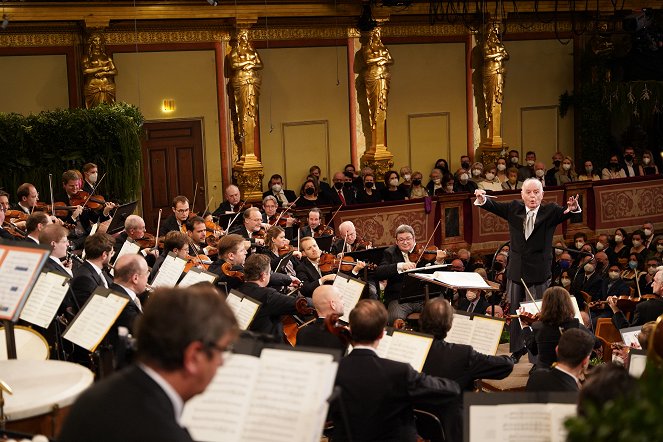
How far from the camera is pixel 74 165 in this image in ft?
34.8

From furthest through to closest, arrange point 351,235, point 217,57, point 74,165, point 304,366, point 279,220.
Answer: point 217,57 → point 279,220 → point 74,165 → point 351,235 → point 304,366

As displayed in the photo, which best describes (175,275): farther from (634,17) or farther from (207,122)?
(634,17)

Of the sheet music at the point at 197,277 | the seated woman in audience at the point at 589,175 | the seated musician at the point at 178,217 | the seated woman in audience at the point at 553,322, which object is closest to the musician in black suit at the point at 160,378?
the seated woman in audience at the point at 553,322

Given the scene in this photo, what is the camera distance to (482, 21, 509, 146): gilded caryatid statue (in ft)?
52.6

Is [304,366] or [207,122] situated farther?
[207,122]

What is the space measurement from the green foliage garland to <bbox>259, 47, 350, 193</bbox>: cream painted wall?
4141 mm

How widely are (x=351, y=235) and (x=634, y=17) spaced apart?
757 cm

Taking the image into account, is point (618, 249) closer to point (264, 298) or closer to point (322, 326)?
point (264, 298)

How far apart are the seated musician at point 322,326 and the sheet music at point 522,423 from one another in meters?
1.72

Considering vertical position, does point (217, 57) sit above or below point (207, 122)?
above

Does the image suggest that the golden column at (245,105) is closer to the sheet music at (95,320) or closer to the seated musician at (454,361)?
the sheet music at (95,320)

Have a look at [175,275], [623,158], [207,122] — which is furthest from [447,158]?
[175,275]

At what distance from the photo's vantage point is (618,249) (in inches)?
548

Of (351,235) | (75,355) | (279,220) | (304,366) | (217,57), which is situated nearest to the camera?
(304,366)
